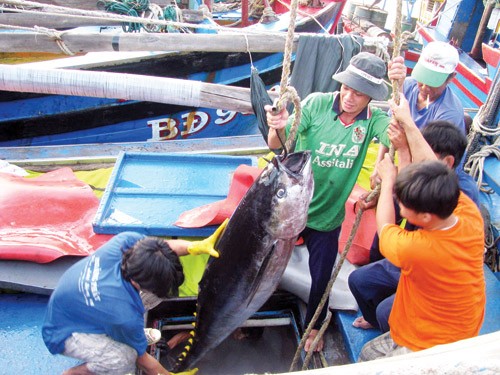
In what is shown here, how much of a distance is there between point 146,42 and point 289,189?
265 cm

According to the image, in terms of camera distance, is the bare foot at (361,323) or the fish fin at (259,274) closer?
the fish fin at (259,274)

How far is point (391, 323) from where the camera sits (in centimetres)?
220

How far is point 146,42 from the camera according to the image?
4.02m

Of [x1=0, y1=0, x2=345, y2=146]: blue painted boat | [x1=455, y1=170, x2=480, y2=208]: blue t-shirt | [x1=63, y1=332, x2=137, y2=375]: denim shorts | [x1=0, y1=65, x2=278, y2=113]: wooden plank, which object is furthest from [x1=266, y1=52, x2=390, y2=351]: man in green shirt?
[x1=0, y1=0, x2=345, y2=146]: blue painted boat

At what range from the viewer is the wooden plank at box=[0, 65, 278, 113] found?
3516mm

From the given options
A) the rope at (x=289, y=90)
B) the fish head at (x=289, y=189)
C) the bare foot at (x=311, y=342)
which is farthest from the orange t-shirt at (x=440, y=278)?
the bare foot at (x=311, y=342)

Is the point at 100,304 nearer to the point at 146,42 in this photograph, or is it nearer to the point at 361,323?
the point at 361,323

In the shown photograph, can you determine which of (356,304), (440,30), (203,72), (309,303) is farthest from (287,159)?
(440,30)

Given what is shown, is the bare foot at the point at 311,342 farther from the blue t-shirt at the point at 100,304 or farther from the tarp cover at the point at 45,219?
the tarp cover at the point at 45,219

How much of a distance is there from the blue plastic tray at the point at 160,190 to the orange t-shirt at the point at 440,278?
158cm

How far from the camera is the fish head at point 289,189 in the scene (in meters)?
2.14

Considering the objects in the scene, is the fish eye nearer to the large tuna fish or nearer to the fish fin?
the large tuna fish

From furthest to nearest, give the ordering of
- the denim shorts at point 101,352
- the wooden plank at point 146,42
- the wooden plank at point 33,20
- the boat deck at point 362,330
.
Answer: the wooden plank at point 33,20 < the wooden plank at point 146,42 < the boat deck at point 362,330 < the denim shorts at point 101,352

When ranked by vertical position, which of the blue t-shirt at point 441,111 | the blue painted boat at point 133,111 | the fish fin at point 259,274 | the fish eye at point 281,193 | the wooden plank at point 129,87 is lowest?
the blue painted boat at point 133,111
